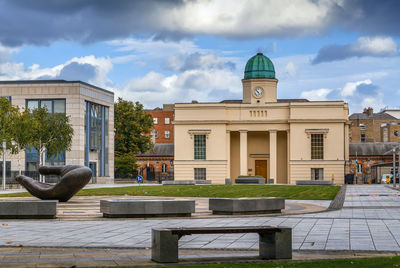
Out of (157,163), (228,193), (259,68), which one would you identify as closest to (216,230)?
(228,193)

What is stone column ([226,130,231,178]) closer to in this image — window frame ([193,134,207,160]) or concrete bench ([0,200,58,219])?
window frame ([193,134,207,160])

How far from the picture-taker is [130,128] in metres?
88.2

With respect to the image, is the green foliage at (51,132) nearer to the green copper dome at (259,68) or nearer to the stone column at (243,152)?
the stone column at (243,152)

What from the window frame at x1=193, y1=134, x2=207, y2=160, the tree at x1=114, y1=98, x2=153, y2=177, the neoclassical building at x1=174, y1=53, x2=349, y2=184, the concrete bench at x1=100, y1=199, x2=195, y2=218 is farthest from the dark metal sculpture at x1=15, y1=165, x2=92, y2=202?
the tree at x1=114, y1=98, x2=153, y2=177

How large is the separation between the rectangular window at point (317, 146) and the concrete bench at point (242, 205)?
49.6 meters

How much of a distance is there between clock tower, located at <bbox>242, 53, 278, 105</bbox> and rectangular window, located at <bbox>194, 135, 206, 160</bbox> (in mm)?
6993

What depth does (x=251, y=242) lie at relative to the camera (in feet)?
47.6

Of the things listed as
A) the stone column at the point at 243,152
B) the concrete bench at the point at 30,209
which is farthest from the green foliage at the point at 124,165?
the concrete bench at the point at 30,209

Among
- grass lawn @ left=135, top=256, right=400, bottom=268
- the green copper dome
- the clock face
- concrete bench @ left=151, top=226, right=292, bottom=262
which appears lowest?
grass lawn @ left=135, top=256, right=400, bottom=268

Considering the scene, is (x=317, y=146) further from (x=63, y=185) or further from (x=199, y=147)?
(x=63, y=185)

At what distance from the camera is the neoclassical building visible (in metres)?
71.2

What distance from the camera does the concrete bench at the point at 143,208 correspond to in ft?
68.1

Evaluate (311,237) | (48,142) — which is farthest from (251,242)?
(48,142)

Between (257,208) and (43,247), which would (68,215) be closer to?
(257,208)
